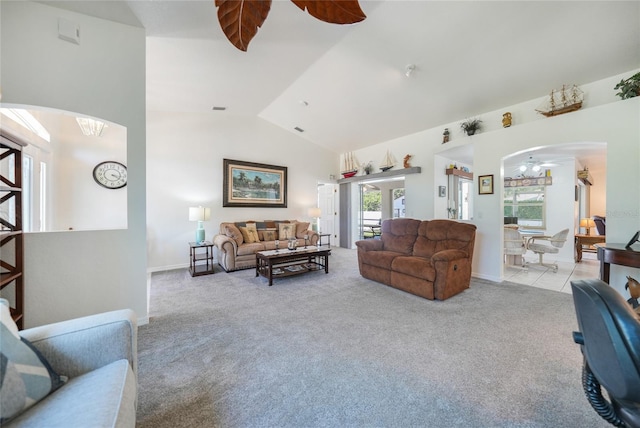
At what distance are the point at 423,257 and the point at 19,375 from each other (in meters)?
3.73

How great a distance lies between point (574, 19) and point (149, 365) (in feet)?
16.7

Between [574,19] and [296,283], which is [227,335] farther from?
[574,19]

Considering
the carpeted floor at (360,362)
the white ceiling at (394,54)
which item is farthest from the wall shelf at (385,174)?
the carpeted floor at (360,362)

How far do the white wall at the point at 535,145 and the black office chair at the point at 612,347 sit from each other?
125 inches

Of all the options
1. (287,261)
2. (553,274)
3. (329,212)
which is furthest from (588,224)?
(287,261)

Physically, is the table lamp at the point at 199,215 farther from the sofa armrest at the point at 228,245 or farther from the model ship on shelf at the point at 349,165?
the model ship on shelf at the point at 349,165

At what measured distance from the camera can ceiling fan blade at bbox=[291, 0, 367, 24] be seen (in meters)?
1.18

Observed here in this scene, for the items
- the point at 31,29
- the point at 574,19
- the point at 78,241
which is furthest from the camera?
the point at 574,19

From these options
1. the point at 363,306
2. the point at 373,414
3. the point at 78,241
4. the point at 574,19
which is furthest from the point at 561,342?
the point at 78,241

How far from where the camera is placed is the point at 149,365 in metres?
1.73

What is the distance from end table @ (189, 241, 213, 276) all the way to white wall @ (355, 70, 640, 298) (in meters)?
4.33

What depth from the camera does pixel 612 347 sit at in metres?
0.79

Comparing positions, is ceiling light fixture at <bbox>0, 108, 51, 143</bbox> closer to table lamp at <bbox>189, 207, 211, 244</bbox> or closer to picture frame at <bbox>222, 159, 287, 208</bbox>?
table lamp at <bbox>189, 207, 211, 244</bbox>

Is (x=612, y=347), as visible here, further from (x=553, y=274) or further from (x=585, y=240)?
(x=585, y=240)
